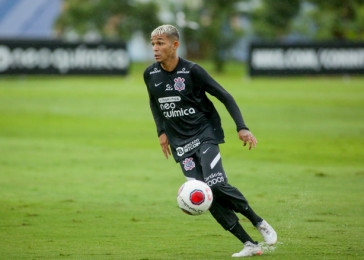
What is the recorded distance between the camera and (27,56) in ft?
143

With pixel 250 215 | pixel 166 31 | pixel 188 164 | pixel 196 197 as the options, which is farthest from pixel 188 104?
pixel 250 215

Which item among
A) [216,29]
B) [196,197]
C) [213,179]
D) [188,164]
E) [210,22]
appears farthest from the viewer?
[210,22]

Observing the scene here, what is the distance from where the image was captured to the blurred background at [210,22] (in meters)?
61.0

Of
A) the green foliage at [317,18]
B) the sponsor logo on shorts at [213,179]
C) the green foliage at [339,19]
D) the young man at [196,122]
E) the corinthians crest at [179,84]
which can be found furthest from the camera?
the green foliage at [317,18]

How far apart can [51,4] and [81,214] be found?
67382 millimetres

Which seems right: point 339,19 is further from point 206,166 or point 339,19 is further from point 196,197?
point 196,197

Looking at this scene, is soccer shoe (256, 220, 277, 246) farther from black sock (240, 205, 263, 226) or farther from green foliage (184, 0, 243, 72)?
green foliage (184, 0, 243, 72)

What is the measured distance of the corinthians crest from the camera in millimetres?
7555

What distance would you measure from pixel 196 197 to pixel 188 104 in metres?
1.11

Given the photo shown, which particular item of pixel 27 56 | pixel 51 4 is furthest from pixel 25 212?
pixel 51 4

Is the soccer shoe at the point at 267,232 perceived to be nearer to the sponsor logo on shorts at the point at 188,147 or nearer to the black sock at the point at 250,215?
the black sock at the point at 250,215

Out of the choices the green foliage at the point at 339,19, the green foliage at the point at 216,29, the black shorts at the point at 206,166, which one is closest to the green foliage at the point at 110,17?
the green foliage at the point at 216,29

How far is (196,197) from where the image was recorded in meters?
7.14

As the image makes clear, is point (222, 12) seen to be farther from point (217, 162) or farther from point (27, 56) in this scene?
point (217, 162)
